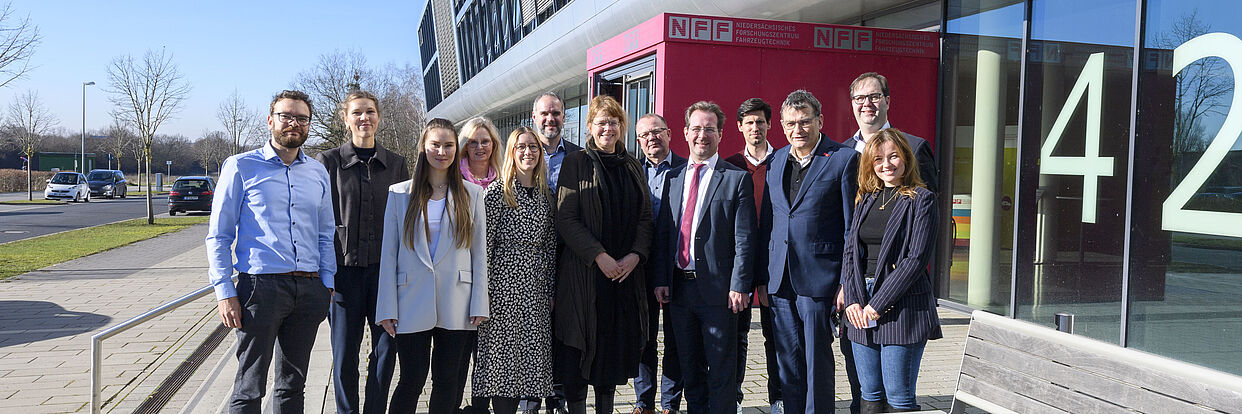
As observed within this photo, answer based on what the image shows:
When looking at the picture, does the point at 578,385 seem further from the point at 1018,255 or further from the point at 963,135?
the point at 963,135

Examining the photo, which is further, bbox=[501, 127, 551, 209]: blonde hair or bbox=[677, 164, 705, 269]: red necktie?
bbox=[677, 164, 705, 269]: red necktie

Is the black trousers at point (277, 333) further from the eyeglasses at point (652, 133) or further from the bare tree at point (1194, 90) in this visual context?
the bare tree at point (1194, 90)

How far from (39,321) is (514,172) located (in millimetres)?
6411

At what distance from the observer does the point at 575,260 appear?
3.93 meters

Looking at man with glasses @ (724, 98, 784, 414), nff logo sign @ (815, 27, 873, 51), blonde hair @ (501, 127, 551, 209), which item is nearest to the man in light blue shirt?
blonde hair @ (501, 127, 551, 209)

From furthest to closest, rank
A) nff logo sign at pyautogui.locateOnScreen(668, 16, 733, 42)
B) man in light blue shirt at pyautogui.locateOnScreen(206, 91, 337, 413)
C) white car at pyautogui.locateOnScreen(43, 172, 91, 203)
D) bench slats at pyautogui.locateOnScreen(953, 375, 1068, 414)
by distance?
1. white car at pyautogui.locateOnScreen(43, 172, 91, 203)
2. nff logo sign at pyautogui.locateOnScreen(668, 16, 733, 42)
3. man in light blue shirt at pyautogui.locateOnScreen(206, 91, 337, 413)
4. bench slats at pyautogui.locateOnScreen(953, 375, 1068, 414)

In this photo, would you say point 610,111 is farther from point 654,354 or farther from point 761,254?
point 654,354

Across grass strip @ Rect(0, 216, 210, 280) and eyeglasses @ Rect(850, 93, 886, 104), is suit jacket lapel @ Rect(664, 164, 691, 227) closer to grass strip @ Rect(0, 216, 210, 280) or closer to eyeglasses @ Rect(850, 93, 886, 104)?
eyeglasses @ Rect(850, 93, 886, 104)

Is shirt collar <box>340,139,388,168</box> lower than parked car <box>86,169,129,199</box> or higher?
higher

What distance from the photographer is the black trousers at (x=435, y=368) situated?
364 centimetres

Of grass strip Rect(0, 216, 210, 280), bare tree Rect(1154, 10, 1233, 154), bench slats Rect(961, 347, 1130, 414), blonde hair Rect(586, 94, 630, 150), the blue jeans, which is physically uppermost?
bare tree Rect(1154, 10, 1233, 154)

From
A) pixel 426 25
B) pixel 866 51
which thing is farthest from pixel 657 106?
pixel 426 25

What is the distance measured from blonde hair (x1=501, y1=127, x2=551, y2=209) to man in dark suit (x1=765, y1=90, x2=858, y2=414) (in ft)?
3.79

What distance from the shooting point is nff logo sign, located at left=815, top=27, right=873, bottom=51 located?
298 inches
